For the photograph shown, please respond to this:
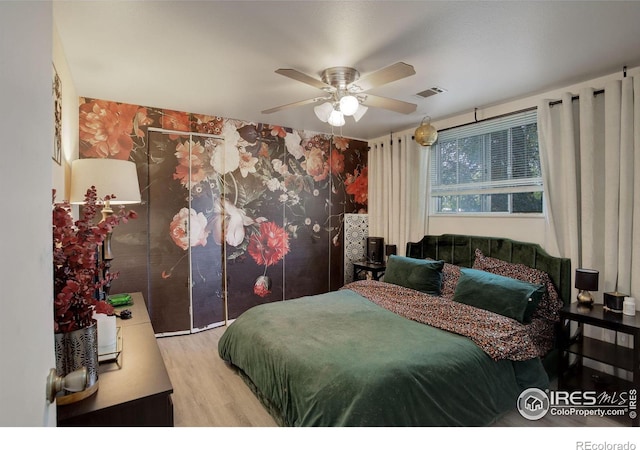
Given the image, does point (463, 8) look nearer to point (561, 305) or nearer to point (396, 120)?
point (396, 120)

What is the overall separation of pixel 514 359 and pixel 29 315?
2483 mm

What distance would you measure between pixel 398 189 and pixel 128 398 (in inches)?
147

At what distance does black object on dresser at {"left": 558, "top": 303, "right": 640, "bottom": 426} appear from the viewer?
2107 millimetres

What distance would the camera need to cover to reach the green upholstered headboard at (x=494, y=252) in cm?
276

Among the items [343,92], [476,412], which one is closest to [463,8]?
[343,92]

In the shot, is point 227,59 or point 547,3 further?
point 227,59

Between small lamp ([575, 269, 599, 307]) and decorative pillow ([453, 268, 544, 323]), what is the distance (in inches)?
9.7

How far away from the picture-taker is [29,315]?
641mm

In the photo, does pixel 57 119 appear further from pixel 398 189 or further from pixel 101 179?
pixel 398 189

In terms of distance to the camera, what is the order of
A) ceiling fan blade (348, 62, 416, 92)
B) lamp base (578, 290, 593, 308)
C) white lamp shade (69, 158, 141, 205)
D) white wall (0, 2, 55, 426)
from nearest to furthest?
1. white wall (0, 2, 55, 426)
2. ceiling fan blade (348, 62, 416, 92)
3. white lamp shade (69, 158, 141, 205)
4. lamp base (578, 290, 593, 308)

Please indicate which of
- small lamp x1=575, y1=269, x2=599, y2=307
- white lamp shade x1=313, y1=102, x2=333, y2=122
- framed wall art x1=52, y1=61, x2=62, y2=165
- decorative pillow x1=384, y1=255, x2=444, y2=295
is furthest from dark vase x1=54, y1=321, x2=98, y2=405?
small lamp x1=575, y1=269, x2=599, y2=307

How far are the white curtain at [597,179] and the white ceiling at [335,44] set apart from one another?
259 millimetres

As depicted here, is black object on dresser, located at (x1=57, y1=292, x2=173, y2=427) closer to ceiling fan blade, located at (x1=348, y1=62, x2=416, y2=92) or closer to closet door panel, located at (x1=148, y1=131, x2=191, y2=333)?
ceiling fan blade, located at (x1=348, y1=62, x2=416, y2=92)

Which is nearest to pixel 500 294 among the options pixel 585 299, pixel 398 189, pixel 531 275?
pixel 531 275
